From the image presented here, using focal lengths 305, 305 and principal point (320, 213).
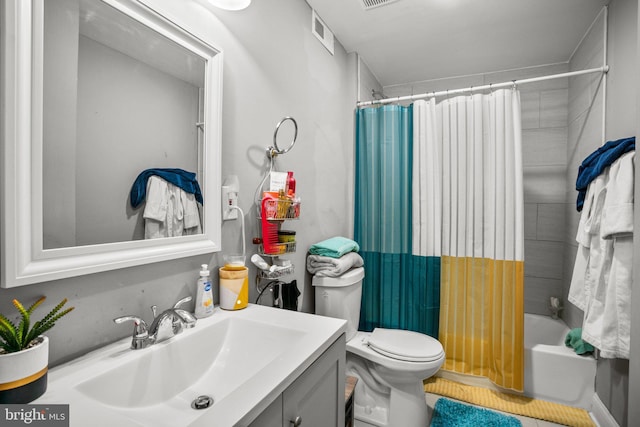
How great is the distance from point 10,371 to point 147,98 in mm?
739

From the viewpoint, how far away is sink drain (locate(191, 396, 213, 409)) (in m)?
0.80

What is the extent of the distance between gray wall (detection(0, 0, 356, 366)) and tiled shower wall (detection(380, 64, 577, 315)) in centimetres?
157

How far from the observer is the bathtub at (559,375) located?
1.82m

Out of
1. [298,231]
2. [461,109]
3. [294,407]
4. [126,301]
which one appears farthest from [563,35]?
[126,301]

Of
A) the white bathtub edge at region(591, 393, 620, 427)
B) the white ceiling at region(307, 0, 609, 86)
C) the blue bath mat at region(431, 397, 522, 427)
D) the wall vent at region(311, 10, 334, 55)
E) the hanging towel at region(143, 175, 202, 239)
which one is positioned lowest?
the blue bath mat at region(431, 397, 522, 427)

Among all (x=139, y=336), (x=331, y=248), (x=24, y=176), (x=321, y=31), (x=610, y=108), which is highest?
(x=321, y=31)

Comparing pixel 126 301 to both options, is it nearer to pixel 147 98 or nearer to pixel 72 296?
pixel 72 296

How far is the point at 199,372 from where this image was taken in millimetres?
917

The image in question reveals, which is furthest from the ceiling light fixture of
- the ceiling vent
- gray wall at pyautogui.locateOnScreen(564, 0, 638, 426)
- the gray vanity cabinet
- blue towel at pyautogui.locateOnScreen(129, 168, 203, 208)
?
gray wall at pyautogui.locateOnScreen(564, 0, 638, 426)

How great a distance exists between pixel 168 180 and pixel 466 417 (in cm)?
203

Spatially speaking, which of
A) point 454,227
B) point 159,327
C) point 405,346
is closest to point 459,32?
point 454,227

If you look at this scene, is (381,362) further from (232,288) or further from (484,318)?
(232,288)

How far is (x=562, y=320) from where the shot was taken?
2410 millimetres

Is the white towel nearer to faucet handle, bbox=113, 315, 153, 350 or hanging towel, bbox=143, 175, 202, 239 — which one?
hanging towel, bbox=143, 175, 202, 239
